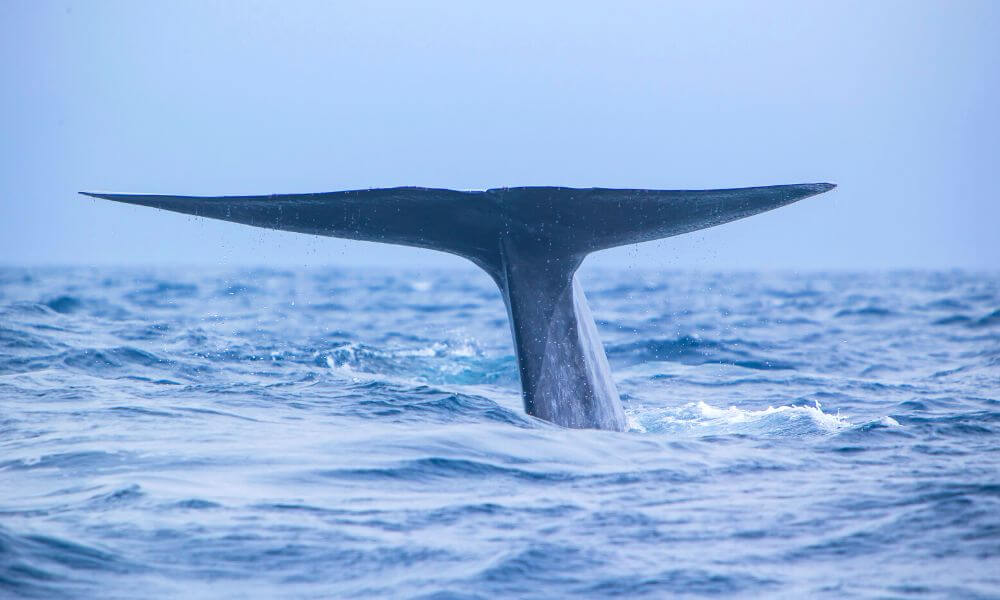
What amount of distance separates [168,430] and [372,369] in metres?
5.95

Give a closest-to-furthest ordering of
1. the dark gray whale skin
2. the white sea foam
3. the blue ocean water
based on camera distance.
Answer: the blue ocean water < the dark gray whale skin < the white sea foam

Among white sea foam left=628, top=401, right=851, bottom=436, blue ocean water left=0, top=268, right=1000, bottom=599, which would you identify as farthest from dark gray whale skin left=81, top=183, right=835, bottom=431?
white sea foam left=628, top=401, right=851, bottom=436

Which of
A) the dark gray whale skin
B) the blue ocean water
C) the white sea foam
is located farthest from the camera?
the white sea foam

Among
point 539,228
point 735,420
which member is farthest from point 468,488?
point 735,420

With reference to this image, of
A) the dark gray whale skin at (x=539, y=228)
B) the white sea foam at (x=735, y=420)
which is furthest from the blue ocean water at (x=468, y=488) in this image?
the dark gray whale skin at (x=539, y=228)

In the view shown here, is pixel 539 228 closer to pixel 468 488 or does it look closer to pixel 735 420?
pixel 468 488

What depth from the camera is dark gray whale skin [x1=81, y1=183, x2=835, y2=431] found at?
6211 millimetres

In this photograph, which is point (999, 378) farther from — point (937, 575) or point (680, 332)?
point (937, 575)

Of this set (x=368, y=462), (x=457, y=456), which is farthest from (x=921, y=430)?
(x=368, y=462)

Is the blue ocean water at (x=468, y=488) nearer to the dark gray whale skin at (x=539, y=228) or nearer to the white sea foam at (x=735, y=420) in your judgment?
the white sea foam at (x=735, y=420)

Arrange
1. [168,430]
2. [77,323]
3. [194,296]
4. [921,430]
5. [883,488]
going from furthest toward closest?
[194,296]
[77,323]
[921,430]
[168,430]
[883,488]

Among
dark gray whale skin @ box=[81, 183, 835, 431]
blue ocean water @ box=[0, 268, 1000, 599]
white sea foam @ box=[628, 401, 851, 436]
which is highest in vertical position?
dark gray whale skin @ box=[81, 183, 835, 431]

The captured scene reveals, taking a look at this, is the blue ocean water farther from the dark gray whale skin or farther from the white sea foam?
the dark gray whale skin

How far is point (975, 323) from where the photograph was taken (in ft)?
75.9
